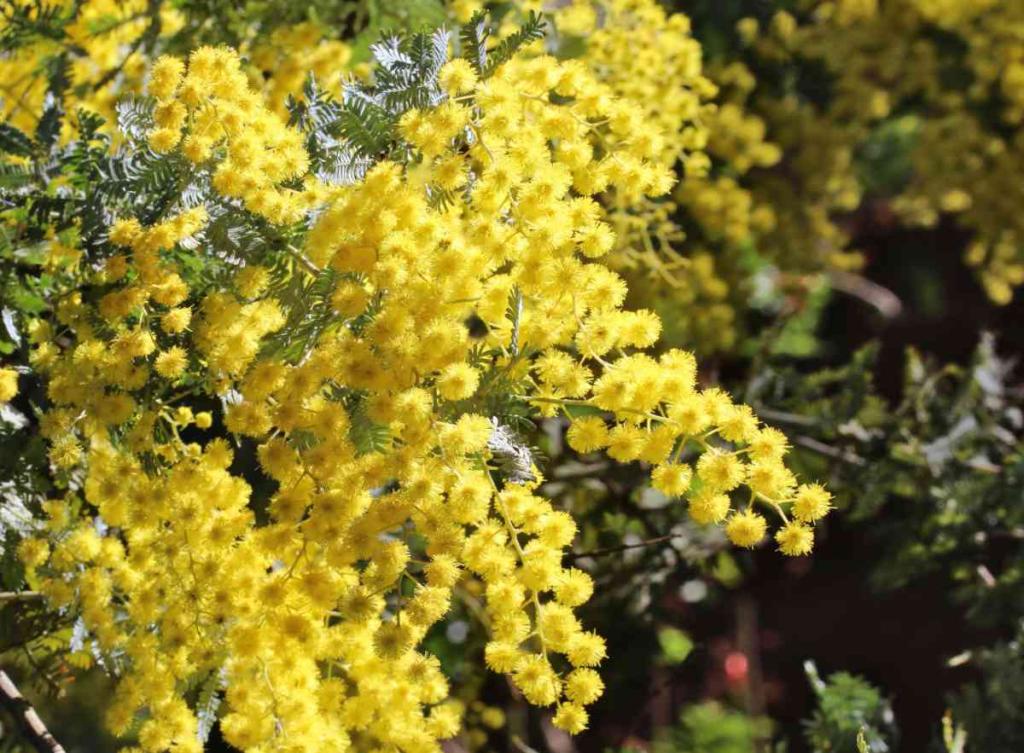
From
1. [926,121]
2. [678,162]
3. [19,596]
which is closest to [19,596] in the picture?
[19,596]

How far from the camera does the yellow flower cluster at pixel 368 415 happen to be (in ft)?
3.22

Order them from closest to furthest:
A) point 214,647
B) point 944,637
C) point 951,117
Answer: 1. point 214,647
2. point 951,117
3. point 944,637

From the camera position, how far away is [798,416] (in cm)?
206

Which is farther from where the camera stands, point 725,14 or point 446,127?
point 725,14

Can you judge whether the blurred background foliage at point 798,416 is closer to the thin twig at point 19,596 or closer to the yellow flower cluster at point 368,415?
the thin twig at point 19,596

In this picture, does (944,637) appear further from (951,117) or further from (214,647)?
(214,647)

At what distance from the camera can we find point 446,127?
105 centimetres

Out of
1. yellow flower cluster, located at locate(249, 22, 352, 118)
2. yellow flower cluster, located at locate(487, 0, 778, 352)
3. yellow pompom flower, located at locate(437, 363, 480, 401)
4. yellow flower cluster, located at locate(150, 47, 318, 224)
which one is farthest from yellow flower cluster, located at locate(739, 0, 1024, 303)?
yellow pompom flower, located at locate(437, 363, 480, 401)

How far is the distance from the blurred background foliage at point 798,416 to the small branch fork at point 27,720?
1.8 inches

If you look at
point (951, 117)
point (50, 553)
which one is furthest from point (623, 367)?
point (951, 117)

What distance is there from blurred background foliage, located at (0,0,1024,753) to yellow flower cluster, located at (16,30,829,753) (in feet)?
0.53

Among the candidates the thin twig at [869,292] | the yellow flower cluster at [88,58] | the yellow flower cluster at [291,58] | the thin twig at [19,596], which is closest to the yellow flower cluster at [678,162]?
the yellow flower cluster at [291,58]

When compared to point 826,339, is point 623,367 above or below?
above

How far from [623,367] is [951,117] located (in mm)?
1943
